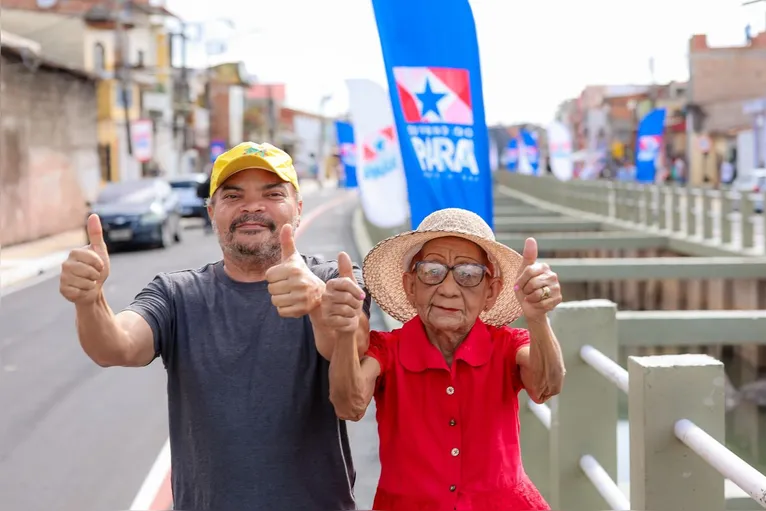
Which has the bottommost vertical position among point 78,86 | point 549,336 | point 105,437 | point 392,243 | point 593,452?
point 105,437

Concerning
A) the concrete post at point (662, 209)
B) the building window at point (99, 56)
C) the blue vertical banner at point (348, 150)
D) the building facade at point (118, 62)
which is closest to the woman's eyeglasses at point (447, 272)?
the concrete post at point (662, 209)

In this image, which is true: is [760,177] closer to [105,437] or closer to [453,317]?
[105,437]

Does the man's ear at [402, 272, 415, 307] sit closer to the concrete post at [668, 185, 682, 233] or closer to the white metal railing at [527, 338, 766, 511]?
the white metal railing at [527, 338, 766, 511]

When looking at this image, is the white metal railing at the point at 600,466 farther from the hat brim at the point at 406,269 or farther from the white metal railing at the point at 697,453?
the hat brim at the point at 406,269

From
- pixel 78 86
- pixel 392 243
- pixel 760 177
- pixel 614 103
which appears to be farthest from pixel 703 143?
pixel 392 243

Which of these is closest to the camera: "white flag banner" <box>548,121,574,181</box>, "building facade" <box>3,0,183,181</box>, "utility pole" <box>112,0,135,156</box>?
"white flag banner" <box>548,121,574,181</box>

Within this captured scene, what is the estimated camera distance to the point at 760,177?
35688 millimetres

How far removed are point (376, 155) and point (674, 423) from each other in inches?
393

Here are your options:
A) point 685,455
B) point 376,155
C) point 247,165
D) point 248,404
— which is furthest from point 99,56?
point 248,404

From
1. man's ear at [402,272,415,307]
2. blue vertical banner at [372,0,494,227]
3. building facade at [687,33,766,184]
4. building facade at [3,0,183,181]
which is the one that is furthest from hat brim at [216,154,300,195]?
building facade at [687,33,766,184]

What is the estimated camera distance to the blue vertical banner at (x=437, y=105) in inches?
239

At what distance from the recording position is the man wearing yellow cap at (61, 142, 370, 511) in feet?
9.77

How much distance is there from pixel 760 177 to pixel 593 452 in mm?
32970

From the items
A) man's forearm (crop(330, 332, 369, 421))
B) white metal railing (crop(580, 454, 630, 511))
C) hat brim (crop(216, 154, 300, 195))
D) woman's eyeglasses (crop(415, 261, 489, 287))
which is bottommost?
white metal railing (crop(580, 454, 630, 511))
